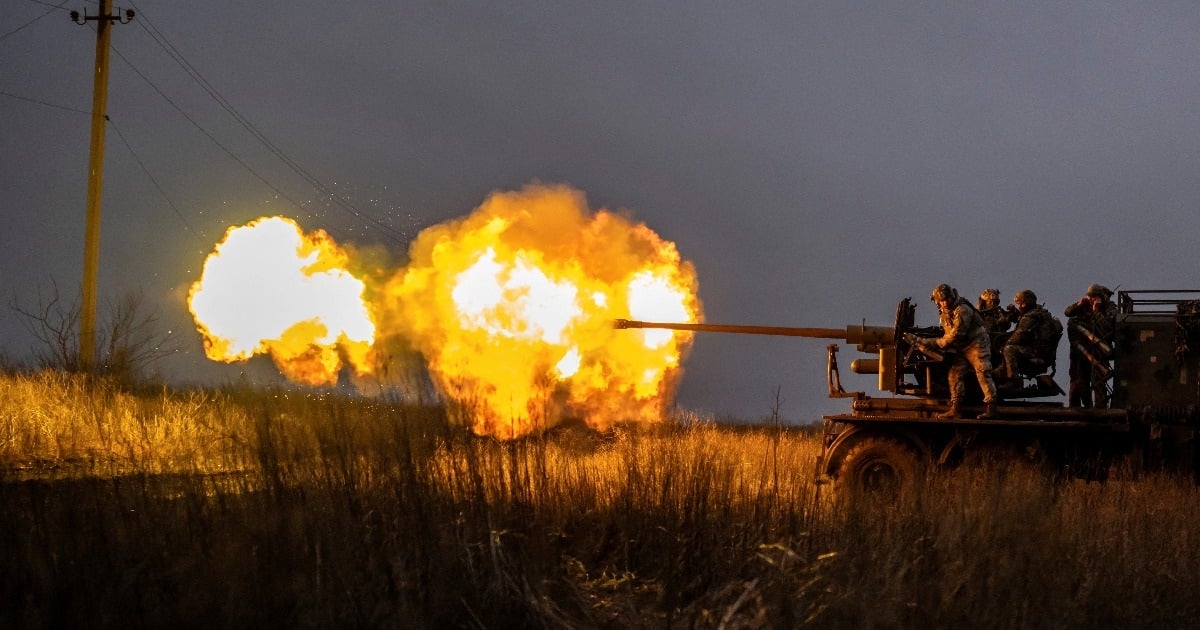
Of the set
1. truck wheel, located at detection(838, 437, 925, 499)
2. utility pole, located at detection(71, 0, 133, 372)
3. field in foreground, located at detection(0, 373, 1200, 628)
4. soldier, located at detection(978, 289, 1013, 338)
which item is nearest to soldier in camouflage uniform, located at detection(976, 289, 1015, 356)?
soldier, located at detection(978, 289, 1013, 338)

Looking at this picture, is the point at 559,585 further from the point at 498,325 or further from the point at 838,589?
the point at 498,325

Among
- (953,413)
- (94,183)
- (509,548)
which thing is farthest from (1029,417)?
→ (94,183)

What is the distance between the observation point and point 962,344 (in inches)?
611

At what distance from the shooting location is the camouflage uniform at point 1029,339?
50.4 ft

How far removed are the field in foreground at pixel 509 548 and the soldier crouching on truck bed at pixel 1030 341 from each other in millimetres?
4697

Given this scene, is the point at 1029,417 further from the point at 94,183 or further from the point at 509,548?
the point at 94,183

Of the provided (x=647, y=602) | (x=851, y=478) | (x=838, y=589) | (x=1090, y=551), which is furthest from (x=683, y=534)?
(x=851, y=478)

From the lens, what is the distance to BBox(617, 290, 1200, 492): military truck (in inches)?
578

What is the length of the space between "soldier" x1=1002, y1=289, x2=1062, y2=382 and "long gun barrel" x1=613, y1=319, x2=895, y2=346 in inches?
68.7

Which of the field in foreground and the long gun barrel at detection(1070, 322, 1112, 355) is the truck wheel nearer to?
the long gun barrel at detection(1070, 322, 1112, 355)

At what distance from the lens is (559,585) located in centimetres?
828

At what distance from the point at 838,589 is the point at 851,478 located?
825 centimetres

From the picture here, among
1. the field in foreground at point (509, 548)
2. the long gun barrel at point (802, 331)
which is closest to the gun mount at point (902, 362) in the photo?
the long gun barrel at point (802, 331)

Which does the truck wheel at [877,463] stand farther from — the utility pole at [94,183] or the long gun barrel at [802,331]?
the utility pole at [94,183]
